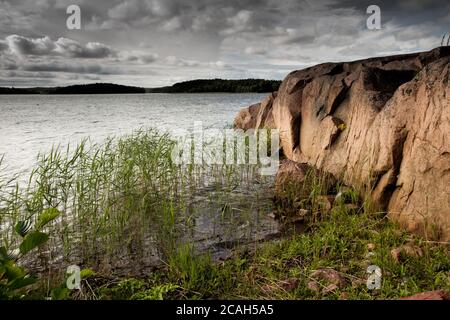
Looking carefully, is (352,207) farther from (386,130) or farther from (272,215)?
(272,215)

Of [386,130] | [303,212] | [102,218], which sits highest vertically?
[386,130]

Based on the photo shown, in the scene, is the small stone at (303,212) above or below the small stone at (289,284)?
above

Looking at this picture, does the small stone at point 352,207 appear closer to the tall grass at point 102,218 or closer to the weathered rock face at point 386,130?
the weathered rock face at point 386,130

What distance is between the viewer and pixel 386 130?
6.83 meters

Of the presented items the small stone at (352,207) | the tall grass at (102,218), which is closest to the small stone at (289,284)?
the tall grass at (102,218)

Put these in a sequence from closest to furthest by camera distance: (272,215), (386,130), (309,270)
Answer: (309,270) → (386,130) → (272,215)

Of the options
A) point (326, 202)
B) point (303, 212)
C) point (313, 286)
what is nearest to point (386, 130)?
point (326, 202)

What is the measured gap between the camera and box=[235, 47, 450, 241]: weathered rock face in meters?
5.67

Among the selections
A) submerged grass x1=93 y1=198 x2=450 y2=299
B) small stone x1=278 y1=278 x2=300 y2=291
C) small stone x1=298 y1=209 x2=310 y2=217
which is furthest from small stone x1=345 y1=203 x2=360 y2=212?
small stone x1=278 y1=278 x2=300 y2=291

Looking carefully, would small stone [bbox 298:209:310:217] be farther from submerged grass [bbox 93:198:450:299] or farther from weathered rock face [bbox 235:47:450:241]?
submerged grass [bbox 93:198:450:299]

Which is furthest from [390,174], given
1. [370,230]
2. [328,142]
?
[328,142]

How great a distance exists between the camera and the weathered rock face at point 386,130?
567cm
